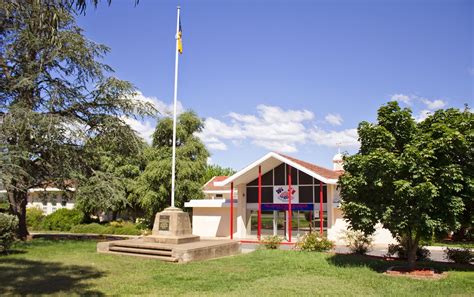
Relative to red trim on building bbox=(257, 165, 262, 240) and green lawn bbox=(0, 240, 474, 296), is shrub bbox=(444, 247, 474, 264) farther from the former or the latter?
red trim on building bbox=(257, 165, 262, 240)

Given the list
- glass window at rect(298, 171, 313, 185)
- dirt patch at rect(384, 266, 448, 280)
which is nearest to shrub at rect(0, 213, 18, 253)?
dirt patch at rect(384, 266, 448, 280)

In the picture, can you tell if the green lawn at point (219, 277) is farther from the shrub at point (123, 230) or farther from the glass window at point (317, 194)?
the shrub at point (123, 230)

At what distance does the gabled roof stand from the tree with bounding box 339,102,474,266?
1291 cm

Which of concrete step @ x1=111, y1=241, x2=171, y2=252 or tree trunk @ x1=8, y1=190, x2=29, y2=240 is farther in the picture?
tree trunk @ x1=8, y1=190, x2=29, y2=240

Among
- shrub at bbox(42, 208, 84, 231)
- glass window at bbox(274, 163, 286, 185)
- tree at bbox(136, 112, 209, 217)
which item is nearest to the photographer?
glass window at bbox(274, 163, 286, 185)

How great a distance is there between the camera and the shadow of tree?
10.0 m

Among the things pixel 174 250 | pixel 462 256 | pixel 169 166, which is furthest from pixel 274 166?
pixel 462 256

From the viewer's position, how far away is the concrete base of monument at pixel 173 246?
15930 mm

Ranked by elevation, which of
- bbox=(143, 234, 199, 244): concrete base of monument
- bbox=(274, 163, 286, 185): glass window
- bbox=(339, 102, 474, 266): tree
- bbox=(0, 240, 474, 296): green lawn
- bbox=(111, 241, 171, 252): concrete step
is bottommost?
bbox=(0, 240, 474, 296): green lawn

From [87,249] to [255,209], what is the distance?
589 inches

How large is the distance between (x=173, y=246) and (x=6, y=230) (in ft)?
21.1

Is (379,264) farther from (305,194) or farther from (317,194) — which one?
(305,194)

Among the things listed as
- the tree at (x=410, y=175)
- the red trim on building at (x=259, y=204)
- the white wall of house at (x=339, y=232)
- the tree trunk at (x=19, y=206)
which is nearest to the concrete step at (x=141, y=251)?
the tree at (x=410, y=175)

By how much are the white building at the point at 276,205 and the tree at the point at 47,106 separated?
29.4 feet
